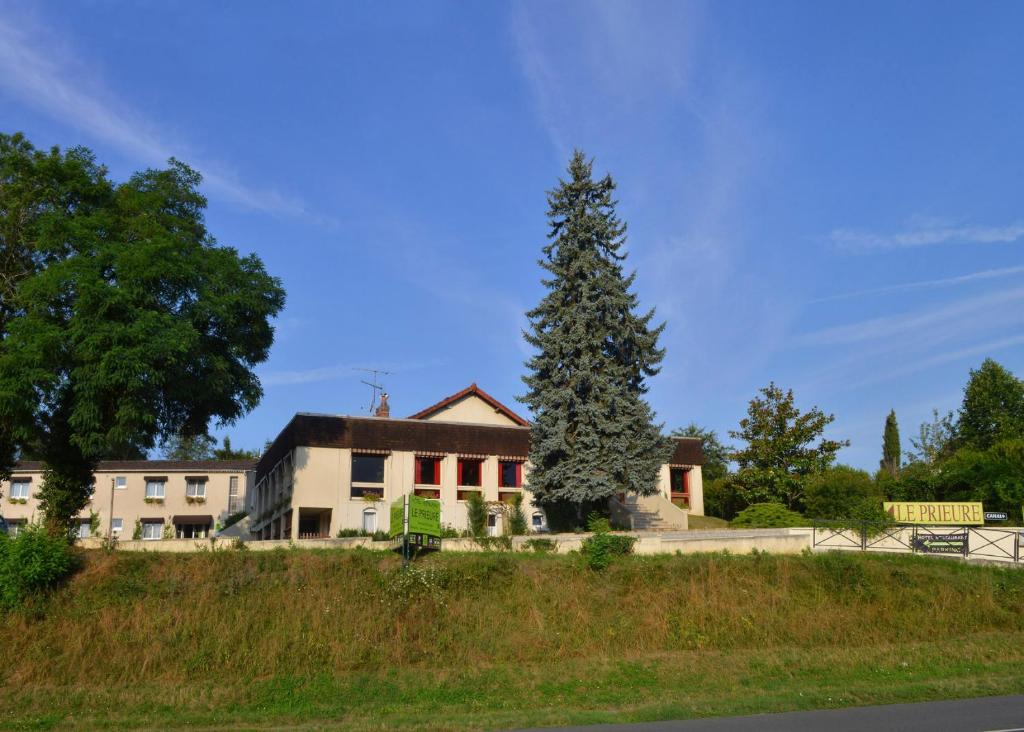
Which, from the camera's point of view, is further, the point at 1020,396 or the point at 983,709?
the point at 1020,396

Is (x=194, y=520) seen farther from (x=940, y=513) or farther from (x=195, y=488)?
(x=940, y=513)

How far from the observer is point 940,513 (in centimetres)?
3322

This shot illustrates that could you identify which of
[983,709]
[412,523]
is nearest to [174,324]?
[412,523]

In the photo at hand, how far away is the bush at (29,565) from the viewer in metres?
21.9

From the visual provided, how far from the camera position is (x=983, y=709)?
15.7 metres

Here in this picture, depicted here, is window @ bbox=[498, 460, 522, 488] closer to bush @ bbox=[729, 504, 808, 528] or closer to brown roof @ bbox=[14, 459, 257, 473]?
bush @ bbox=[729, 504, 808, 528]

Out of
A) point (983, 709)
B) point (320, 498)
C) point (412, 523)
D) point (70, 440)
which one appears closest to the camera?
point (983, 709)

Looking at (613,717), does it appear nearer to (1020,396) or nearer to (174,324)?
(174,324)

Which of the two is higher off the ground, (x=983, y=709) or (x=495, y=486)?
(x=495, y=486)

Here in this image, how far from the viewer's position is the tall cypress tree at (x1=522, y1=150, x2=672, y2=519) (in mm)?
34531

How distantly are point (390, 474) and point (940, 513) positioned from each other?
2315 cm

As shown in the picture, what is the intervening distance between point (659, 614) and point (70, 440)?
65.6 feet

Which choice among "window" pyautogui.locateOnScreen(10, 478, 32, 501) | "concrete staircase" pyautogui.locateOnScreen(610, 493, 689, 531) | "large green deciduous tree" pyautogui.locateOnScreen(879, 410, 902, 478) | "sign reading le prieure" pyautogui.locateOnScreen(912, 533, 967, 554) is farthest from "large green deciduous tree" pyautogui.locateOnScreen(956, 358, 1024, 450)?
"window" pyautogui.locateOnScreen(10, 478, 32, 501)

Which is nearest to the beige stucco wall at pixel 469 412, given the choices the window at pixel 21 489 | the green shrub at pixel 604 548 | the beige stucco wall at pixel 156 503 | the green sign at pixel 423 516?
the green sign at pixel 423 516
